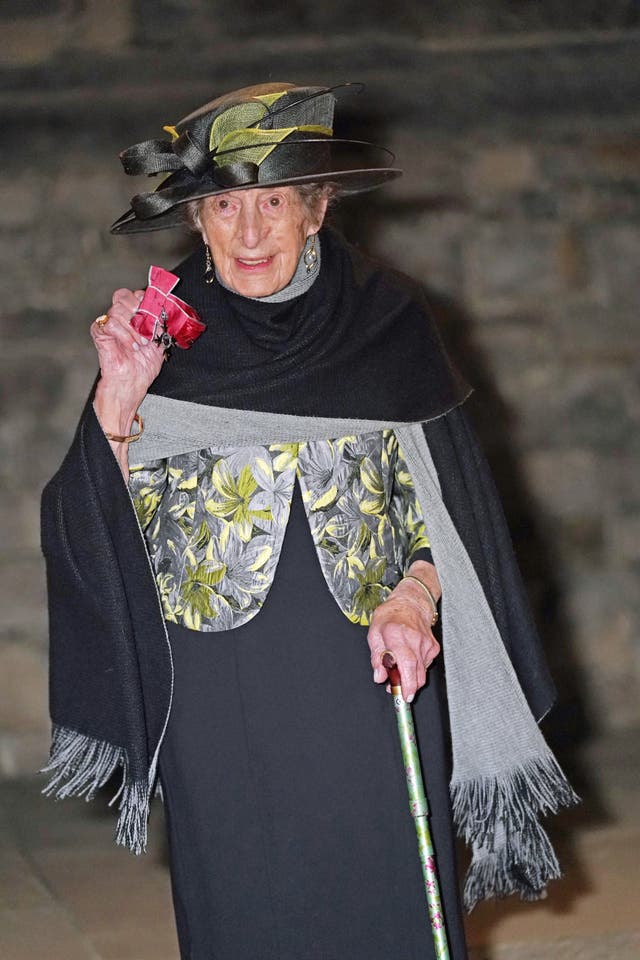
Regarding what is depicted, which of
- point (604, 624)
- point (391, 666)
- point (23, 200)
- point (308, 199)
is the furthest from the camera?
point (604, 624)

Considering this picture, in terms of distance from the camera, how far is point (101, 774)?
6.90 feet

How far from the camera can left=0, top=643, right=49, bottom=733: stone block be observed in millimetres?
4801

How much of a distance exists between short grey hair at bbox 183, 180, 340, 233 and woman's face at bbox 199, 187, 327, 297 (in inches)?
0.8

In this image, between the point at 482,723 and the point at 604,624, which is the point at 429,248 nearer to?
the point at 604,624

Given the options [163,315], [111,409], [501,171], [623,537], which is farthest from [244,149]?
[623,537]

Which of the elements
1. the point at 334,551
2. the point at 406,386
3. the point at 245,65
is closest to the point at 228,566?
the point at 334,551

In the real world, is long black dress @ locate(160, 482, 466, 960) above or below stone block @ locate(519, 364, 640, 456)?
below

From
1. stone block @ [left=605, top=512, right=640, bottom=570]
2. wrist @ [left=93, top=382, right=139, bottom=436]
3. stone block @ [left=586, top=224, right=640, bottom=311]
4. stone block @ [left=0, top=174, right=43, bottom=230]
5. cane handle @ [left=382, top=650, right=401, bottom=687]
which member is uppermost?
stone block @ [left=0, top=174, right=43, bottom=230]

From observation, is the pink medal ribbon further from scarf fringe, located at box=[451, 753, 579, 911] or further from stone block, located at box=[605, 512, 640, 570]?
stone block, located at box=[605, 512, 640, 570]

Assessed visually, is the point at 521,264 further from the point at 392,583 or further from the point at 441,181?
the point at 392,583

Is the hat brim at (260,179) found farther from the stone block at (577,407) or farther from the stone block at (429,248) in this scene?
the stone block at (577,407)

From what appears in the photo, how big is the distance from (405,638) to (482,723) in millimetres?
295

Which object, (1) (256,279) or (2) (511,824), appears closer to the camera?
(1) (256,279)

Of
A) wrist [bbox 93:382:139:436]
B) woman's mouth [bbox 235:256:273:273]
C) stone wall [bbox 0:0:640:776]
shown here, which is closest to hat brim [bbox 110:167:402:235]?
woman's mouth [bbox 235:256:273:273]
